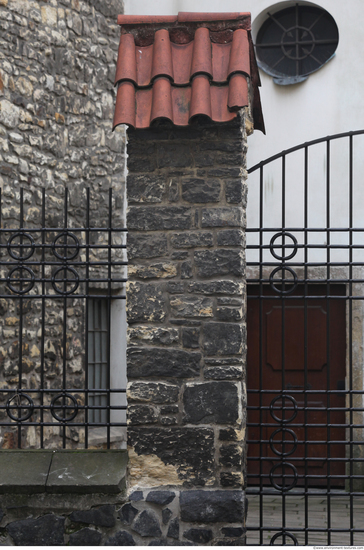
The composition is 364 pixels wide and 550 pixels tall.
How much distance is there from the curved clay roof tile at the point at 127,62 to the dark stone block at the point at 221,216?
818 millimetres

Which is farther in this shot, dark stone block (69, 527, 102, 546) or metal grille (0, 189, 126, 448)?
metal grille (0, 189, 126, 448)

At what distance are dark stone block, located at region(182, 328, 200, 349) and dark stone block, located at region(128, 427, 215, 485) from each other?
446 millimetres

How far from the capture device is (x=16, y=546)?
3391mm

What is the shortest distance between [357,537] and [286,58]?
16.6 ft

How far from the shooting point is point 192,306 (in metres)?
3.45

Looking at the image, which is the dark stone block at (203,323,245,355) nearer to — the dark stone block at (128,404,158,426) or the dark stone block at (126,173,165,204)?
the dark stone block at (128,404,158,426)

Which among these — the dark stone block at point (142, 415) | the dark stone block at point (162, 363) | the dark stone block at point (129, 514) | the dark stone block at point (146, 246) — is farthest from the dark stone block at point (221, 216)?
the dark stone block at point (129, 514)

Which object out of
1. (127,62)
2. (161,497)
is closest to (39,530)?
(161,497)

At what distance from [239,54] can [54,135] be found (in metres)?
3.33

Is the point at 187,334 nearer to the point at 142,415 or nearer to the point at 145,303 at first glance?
the point at 145,303

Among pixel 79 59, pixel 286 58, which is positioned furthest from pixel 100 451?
pixel 286 58

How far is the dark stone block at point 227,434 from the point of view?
3379mm

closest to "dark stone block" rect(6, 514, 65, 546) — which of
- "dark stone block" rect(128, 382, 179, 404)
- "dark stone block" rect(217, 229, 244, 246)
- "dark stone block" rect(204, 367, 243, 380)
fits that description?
"dark stone block" rect(128, 382, 179, 404)

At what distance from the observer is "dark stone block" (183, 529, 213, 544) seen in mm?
3344
